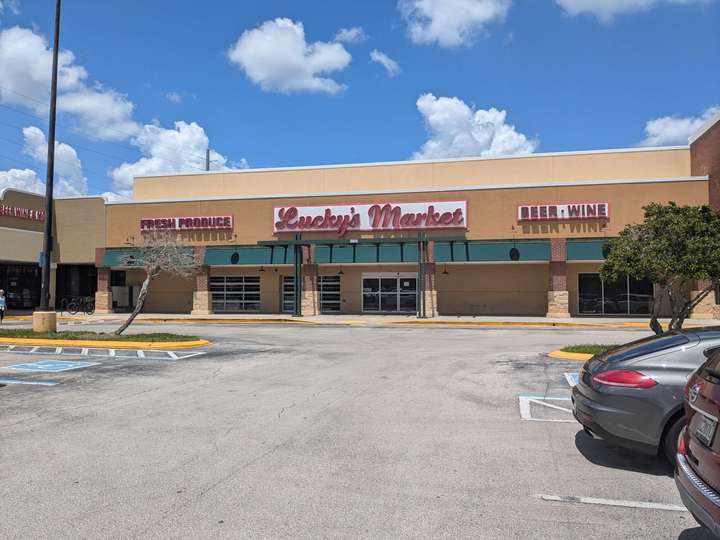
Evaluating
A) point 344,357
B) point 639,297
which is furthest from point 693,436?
point 639,297

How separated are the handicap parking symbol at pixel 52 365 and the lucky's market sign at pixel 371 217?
2120 cm

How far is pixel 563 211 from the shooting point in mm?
30734

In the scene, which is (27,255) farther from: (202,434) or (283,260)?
(202,434)

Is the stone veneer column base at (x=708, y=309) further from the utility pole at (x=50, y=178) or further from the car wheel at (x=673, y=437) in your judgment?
the utility pole at (x=50, y=178)

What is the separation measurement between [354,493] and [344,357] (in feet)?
32.2

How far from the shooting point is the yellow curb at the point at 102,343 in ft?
55.1

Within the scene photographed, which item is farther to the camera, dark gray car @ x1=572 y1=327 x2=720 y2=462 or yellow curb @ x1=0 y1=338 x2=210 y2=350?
yellow curb @ x1=0 y1=338 x2=210 y2=350

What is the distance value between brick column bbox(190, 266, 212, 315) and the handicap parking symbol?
2137 cm

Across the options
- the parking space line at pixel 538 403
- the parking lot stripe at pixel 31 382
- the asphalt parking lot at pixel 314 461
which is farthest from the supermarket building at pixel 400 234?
the parking lot stripe at pixel 31 382

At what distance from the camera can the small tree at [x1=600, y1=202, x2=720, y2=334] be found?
1273 cm

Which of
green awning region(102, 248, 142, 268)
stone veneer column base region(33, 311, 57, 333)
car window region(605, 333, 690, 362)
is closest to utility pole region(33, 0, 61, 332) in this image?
stone veneer column base region(33, 311, 57, 333)

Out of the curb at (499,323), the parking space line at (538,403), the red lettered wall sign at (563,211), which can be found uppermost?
the red lettered wall sign at (563,211)

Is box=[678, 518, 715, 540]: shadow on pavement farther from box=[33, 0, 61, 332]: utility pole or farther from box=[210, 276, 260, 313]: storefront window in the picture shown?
box=[210, 276, 260, 313]: storefront window

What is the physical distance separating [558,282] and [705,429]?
2787 centimetres
